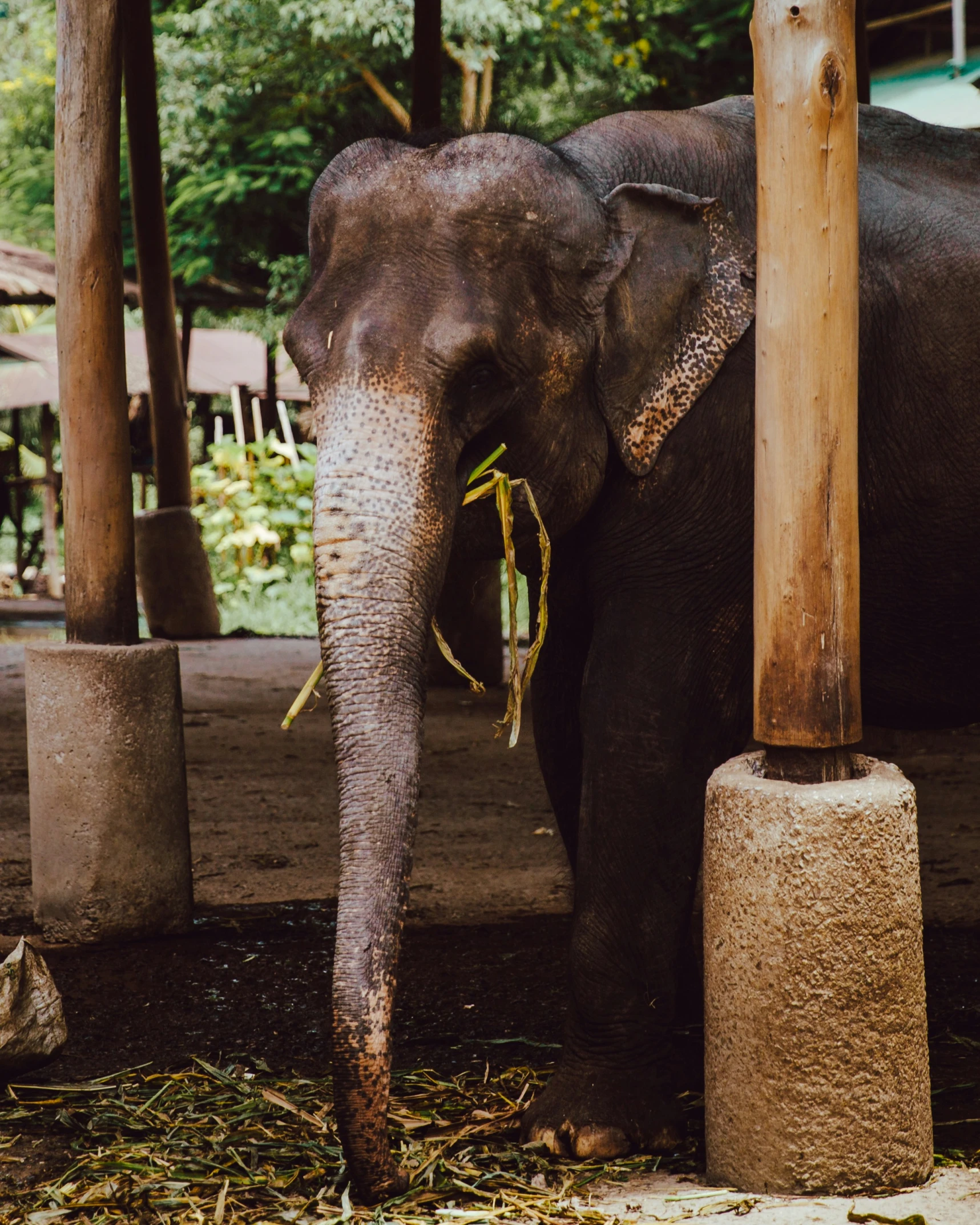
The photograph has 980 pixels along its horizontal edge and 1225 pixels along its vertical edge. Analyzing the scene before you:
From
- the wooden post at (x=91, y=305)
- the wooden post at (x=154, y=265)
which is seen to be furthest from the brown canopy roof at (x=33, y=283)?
the wooden post at (x=91, y=305)

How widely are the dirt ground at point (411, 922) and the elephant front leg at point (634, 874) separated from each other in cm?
25

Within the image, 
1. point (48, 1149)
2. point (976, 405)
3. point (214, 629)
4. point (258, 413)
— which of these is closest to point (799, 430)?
point (976, 405)

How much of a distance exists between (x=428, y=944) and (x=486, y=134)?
247cm

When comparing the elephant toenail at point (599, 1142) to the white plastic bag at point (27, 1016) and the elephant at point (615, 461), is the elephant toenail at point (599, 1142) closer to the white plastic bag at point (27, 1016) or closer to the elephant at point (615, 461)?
the elephant at point (615, 461)

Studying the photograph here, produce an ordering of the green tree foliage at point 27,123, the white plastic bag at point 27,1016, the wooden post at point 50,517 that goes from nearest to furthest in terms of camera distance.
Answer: the white plastic bag at point 27,1016 < the wooden post at point 50,517 < the green tree foliage at point 27,123

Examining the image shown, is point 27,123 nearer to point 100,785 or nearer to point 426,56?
point 426,56

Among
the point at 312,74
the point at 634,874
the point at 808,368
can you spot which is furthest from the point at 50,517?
the point at 808,368

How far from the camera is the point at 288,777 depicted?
22.8 ft

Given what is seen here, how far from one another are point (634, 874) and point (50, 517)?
15216 mm

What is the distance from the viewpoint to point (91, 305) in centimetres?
445

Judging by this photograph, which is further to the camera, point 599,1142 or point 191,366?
point 191,366

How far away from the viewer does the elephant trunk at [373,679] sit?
2.54 m

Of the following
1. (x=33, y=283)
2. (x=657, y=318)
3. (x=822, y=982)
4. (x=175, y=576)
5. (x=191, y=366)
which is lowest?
(x=822, y=982)

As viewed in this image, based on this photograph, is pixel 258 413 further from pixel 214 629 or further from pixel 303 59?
pixel 214 629
